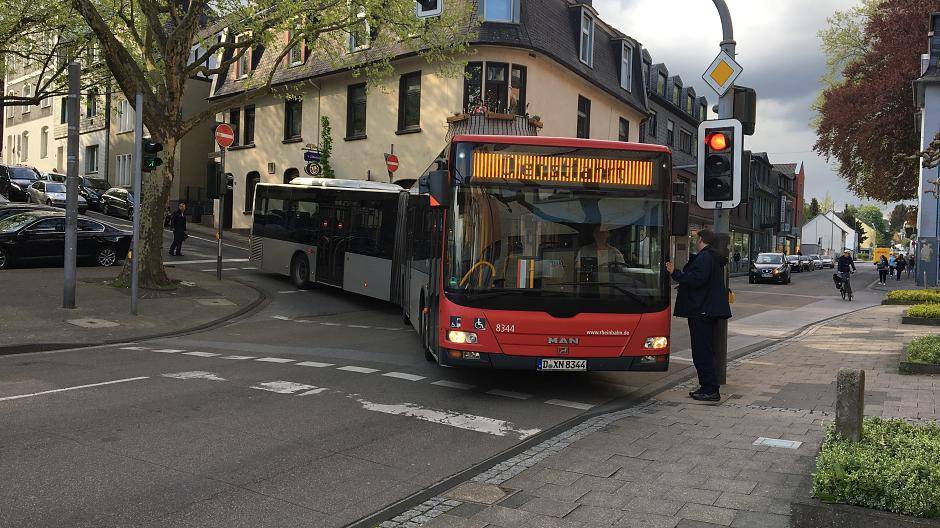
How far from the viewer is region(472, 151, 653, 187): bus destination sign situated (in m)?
7.84

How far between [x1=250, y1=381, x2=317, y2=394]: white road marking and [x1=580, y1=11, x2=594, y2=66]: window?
78.8 ft

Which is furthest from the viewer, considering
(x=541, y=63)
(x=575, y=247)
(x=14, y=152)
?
(x=14, y=152)

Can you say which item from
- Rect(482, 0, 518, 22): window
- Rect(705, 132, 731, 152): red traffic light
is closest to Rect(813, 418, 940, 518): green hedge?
Rect(705, 132, 731, 152): red traffic light

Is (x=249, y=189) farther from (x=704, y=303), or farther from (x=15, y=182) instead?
(x=704, y=303)

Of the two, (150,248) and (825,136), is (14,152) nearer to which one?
(150,248)

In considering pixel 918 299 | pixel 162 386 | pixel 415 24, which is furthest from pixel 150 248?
pixel 918 299

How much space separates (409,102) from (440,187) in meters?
21.4

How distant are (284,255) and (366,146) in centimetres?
1008

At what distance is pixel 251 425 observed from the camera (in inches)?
260

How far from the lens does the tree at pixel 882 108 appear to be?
35.1 m

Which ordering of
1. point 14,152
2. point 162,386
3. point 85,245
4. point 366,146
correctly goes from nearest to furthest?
point 162,386, point 85,245, point 366,146, point 14,152

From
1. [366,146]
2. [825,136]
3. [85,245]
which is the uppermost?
[825,136]

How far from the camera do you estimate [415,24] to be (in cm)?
1803

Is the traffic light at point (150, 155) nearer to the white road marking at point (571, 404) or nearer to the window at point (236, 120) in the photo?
the white road marking at point (571, 404)
